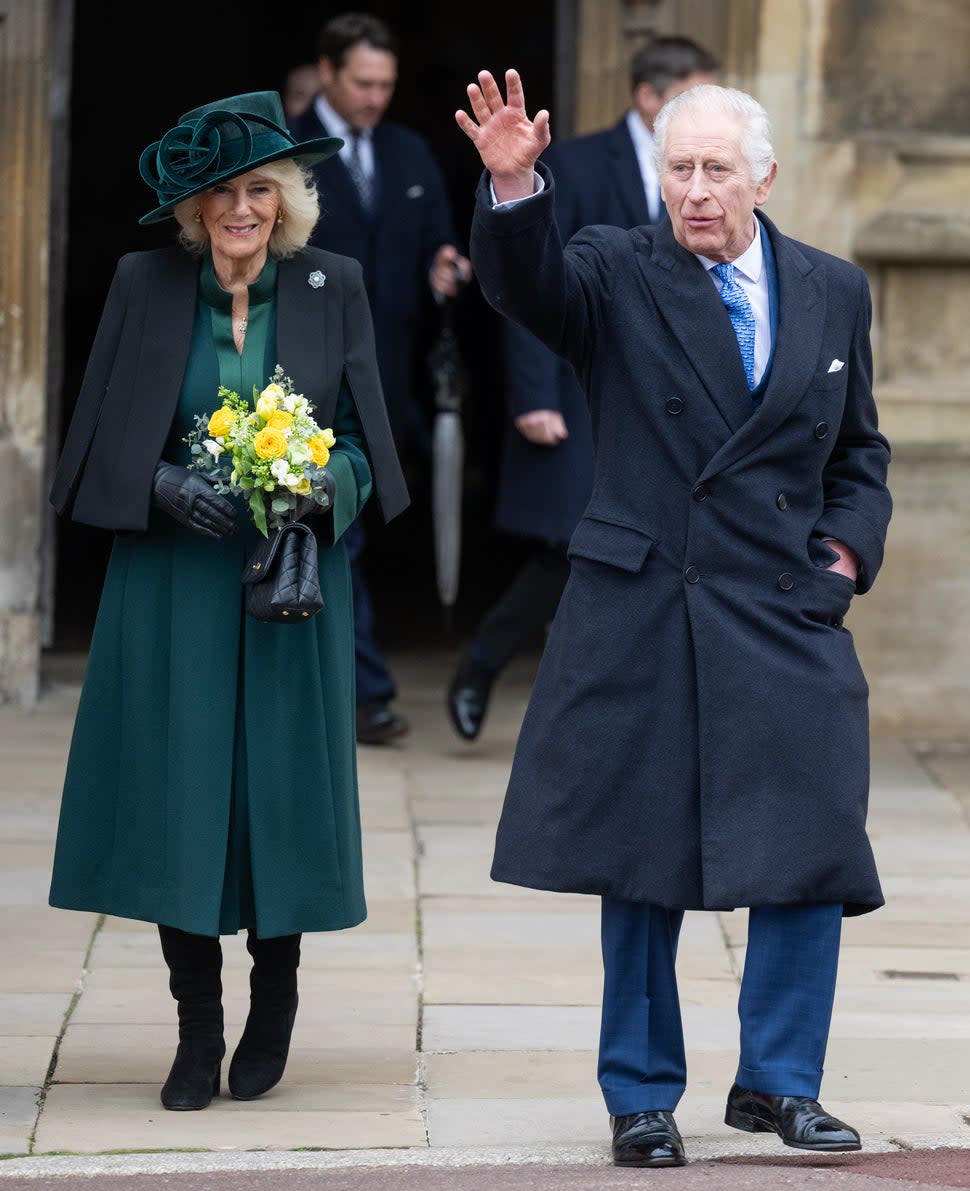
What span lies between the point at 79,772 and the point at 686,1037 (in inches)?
54.4

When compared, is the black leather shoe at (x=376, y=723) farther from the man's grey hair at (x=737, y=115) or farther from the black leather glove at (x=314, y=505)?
the man's grey hair at (x=737, y=115)

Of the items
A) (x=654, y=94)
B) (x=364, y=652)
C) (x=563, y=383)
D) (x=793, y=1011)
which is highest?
(x=654, y=94)

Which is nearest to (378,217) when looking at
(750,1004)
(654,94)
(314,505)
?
(654,94)

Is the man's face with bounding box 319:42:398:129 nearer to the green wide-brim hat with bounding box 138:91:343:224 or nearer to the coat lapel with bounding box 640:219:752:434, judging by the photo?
the green wide-brim hat with bounding box 138:91:343:224

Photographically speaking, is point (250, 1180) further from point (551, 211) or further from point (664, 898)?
point (551, 211)

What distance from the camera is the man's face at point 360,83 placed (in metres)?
7.43

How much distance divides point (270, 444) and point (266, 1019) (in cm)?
109

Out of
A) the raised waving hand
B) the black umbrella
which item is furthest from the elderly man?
the black umbrella

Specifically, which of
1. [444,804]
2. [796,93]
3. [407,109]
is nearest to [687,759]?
[444,804]

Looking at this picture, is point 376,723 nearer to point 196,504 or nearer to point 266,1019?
point 266,1019

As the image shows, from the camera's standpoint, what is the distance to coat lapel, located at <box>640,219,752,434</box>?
4.07 meters

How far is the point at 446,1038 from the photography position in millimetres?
4930

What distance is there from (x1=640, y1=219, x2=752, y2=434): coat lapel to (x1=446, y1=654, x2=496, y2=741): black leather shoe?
349 cm

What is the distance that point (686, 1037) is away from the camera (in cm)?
496
